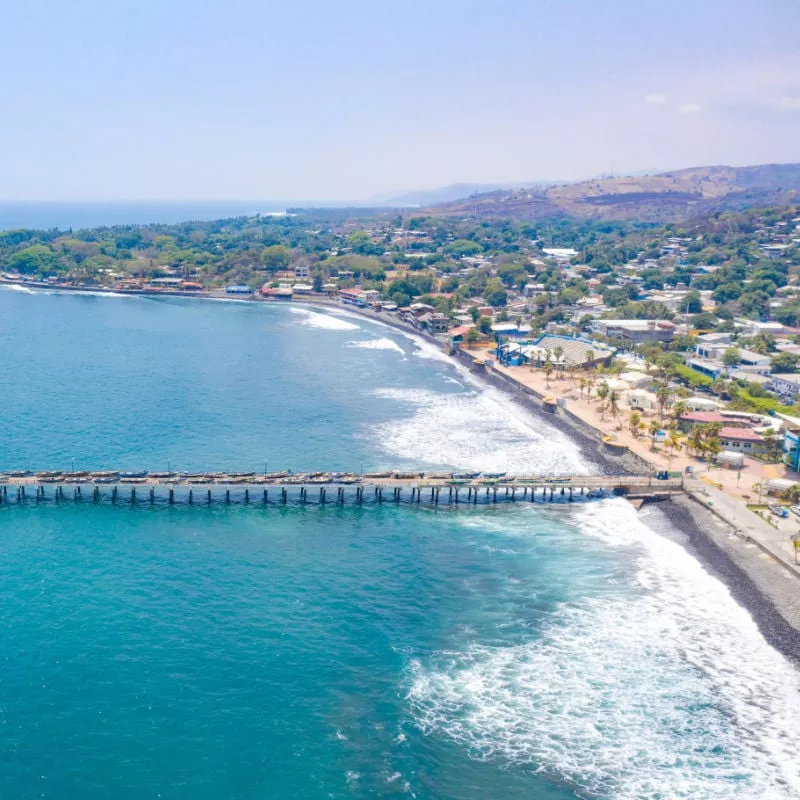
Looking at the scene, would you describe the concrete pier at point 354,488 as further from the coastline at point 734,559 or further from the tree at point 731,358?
the tree at point 731,358

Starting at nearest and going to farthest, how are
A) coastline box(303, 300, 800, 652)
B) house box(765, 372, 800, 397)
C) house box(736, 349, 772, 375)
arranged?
coastline box(303, 300, 800, 652), house box(765, 372, 800, 397), house box(736, 349, 772, 375)

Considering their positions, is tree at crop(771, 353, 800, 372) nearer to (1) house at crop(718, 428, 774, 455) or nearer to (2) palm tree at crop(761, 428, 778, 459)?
(1) house at crop(718, 428, 774, 455)

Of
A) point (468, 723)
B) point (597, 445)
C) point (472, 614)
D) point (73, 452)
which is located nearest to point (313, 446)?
point (73, 452)

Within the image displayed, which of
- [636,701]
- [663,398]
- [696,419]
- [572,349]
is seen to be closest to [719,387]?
[663,398]

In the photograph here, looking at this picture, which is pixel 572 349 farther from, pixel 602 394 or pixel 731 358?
pixel 602 394

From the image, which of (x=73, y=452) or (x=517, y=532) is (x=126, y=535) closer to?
(x=73, y=452)

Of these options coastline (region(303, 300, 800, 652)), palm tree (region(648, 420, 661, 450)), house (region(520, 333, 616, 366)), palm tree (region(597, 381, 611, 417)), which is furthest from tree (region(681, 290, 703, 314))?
coastline (region(303, 300, 800, 652))

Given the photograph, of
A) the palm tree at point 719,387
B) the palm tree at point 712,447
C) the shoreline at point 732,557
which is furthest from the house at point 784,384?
the shoreline at point 732,557
